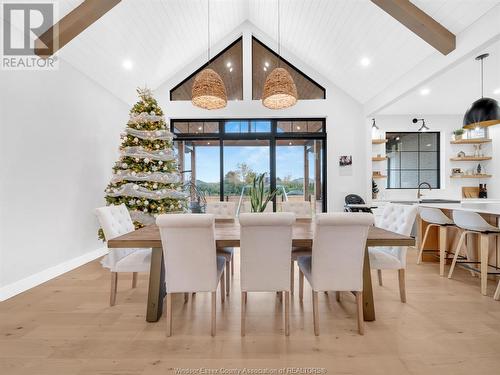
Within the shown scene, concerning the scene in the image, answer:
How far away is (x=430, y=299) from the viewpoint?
2488 mm

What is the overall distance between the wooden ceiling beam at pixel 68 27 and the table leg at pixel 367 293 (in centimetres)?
407

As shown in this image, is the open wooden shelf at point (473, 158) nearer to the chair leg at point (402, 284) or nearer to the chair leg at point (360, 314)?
the chair leg at point (402, 284)

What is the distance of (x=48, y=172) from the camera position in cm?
312

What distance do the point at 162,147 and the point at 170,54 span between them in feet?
6.88

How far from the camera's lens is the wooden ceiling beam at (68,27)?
9.80ft

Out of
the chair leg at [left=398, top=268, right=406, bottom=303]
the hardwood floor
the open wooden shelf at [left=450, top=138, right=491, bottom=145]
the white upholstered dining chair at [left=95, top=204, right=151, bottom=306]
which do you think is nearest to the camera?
the hardwood floor

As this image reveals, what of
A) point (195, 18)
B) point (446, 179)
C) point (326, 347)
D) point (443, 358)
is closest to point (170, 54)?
point (195, 18)

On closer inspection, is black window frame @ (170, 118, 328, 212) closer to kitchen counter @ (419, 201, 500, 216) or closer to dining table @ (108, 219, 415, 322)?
kitchen counter @ (419, 201, 500, 216)

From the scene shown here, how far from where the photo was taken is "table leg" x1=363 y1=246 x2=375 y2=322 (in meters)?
2.07

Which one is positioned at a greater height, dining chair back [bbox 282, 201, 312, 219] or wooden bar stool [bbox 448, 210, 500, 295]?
dining chair back [bbox 282, 201, 312, 219]

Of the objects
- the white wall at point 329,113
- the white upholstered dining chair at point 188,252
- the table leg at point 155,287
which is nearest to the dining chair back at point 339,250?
the white upholstered dining chair at point 188,252

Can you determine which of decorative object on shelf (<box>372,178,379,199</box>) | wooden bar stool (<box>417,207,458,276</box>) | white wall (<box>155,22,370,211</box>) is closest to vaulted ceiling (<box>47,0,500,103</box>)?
white wall (<box>155,22,370,211</box>)

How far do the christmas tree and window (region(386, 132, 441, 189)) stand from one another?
4.95m

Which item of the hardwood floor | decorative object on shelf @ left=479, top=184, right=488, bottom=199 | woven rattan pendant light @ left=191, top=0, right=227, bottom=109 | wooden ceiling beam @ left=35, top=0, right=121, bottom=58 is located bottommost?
the hardwood floor
